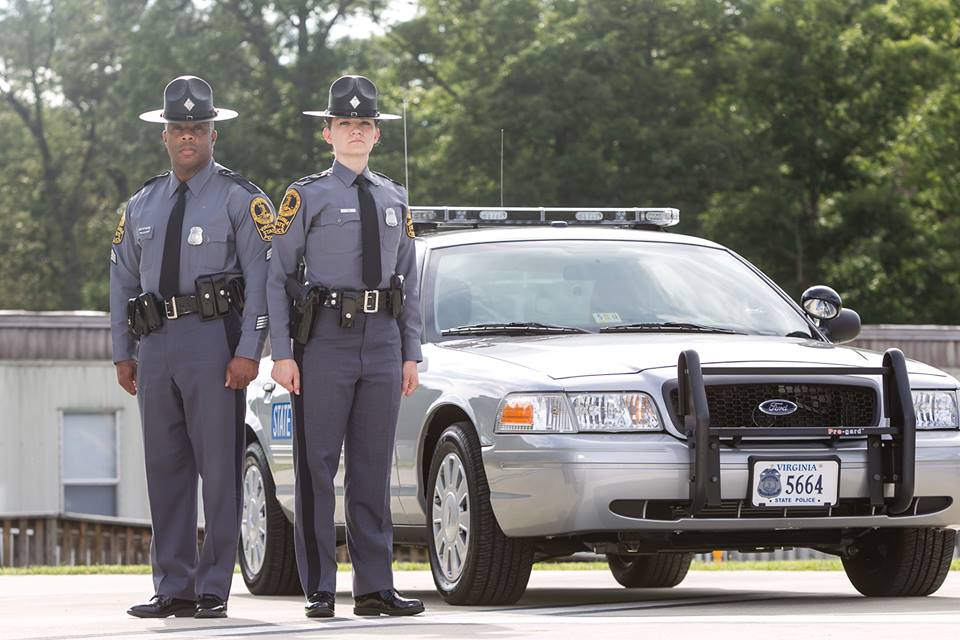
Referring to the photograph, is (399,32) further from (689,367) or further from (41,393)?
(689,367)

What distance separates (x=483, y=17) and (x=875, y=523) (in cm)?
4059

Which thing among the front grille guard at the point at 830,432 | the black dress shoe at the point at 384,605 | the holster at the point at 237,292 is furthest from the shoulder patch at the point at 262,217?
the front grille guard at the point at 830,432

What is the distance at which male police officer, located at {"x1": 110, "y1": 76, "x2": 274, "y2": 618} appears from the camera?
27.2ft

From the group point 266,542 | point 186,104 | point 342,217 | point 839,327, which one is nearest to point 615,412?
point 342,217

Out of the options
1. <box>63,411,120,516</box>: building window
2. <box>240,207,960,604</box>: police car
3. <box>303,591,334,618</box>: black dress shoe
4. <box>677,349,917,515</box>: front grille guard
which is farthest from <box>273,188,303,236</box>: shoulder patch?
<box>63,411,120,516</box>: building window

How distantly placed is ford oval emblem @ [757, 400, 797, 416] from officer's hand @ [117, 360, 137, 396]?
→ 8.26 feet

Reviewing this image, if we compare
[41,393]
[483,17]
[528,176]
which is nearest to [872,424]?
[41,393]

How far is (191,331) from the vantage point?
829cm

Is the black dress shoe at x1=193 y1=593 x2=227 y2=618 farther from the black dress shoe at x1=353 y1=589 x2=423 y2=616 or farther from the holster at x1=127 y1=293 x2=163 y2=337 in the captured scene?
the holster at x1=127 y1=293 x2=163 y2=337

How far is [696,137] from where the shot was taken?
1759 inches

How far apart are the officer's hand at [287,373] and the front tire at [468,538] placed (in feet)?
2.85

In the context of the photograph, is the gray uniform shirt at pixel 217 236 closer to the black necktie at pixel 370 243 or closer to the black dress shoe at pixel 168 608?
the black necktie at pixel 370 243

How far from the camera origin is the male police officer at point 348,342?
8.26m

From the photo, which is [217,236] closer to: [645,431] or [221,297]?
[221,297]
